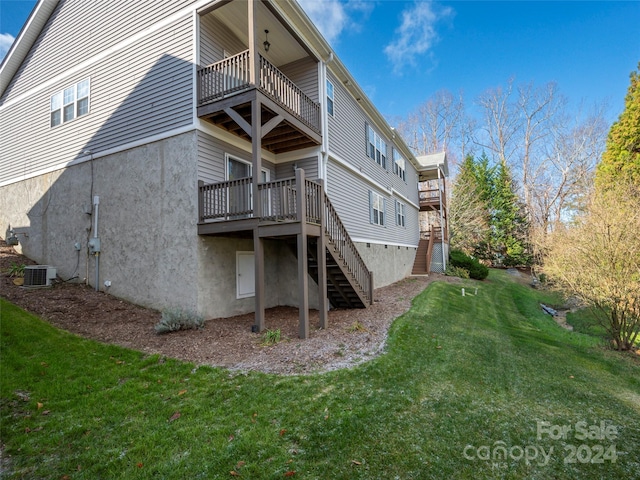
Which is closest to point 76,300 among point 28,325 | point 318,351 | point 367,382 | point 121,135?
point 28,325

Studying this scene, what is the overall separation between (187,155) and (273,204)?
2867 mm

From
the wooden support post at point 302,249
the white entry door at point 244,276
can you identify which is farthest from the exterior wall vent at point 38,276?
the wooden support post at point 302,249

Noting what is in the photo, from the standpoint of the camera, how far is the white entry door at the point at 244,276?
9281 mm

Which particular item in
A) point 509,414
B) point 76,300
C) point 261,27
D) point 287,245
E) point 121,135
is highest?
point 261,27

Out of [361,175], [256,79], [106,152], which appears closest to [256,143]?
[256,79]

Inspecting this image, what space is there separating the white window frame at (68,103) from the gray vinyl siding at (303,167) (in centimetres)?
645

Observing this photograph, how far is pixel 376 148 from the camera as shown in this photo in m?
16.4

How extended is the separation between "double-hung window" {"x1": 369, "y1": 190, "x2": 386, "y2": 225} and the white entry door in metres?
6.93

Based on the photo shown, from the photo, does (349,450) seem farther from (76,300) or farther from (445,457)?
(76,300)

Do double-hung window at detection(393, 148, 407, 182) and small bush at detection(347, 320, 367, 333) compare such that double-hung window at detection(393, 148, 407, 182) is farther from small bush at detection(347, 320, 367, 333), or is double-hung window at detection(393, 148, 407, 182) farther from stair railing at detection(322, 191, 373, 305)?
small bush at detection(347, 320, 367, 333)

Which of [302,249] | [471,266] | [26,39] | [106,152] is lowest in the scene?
[471,266]

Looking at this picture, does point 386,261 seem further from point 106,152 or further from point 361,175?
point 106,152

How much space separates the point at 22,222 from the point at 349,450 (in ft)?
48.8

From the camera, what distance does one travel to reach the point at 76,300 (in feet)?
29.0
